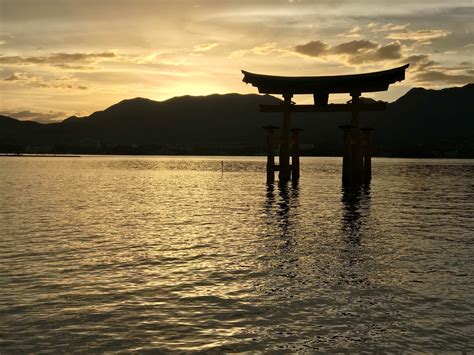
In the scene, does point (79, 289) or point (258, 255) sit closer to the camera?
point (79, 289)

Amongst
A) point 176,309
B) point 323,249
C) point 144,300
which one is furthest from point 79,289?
point 323,249

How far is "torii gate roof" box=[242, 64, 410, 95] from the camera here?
33719mm

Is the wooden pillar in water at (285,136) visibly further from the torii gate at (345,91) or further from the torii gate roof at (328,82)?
the torii gate roof at (328,82)

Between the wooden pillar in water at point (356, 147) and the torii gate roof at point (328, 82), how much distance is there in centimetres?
100

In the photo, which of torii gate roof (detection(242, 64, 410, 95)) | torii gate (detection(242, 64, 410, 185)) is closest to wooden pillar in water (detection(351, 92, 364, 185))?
torii gate (detection(242, 64, 410, 185))

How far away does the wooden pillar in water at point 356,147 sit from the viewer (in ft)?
116

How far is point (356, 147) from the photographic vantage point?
117ft

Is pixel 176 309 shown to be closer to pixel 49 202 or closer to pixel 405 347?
pixel 405 347

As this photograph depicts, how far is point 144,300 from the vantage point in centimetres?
909

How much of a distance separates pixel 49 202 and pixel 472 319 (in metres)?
25.5

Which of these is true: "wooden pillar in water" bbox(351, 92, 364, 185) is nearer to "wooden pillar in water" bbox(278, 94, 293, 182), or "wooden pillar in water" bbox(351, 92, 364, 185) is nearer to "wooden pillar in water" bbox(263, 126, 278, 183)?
"wooden pillar in water" bbox(278, 94, 293, 182)

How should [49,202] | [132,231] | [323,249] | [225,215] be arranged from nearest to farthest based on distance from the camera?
1. [323,249]
2. [132,231]
3. [225,215]
4. [49,202]

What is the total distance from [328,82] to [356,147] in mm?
5359

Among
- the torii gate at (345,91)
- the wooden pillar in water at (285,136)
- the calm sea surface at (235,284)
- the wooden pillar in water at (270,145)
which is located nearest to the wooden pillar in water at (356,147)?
the torii gate at (345,91)
